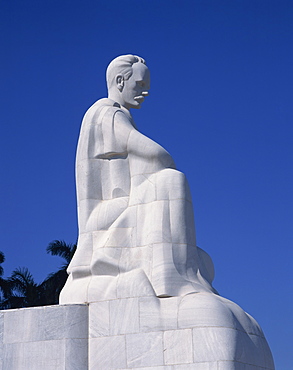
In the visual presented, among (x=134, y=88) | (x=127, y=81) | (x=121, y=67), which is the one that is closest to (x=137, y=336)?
(x=134, y=88)

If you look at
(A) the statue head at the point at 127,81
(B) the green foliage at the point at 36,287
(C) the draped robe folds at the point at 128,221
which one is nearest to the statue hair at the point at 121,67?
(A) the statue head at the point at 127,81

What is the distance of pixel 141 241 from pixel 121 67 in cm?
356

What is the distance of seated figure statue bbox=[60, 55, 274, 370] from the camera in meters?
12.2

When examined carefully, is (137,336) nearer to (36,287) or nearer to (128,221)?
(128,221)

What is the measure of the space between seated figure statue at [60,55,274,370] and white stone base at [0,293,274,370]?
0.8 inches

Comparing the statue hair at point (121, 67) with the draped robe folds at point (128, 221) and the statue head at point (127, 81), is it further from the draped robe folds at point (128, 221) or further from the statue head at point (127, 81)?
the draped robe folds at point (128, 221)

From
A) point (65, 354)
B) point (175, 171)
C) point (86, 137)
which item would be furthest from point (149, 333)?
point (86, 137)

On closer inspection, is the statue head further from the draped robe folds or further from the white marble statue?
the draped robe folds

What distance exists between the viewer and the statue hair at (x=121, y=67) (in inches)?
585

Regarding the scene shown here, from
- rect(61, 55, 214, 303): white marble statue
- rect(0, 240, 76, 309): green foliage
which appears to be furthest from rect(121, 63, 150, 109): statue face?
rect(0, 240, 76, 309): green foliage

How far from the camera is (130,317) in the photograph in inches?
494

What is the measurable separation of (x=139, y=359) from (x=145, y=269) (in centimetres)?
147

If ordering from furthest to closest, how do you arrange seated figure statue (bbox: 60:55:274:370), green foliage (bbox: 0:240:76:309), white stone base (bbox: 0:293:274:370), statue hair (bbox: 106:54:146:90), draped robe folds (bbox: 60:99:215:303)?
green foliage (bbox: 0:240:76:309), statue hair (bbox: 106:54:146:90), draped robe folds (bbox: 60:99:215:303), seated figure statue (bbox: 60:55:274:370), white stone base (bbox: 0:293:274:370)

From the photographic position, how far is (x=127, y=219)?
13.4 meters
